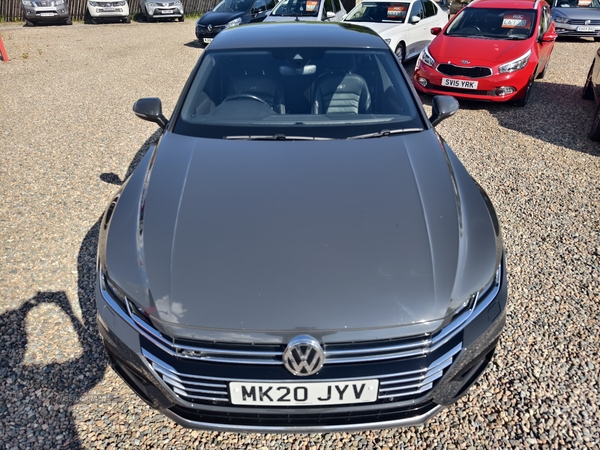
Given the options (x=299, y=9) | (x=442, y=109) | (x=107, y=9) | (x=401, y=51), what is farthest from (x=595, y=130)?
(x=107, y=9)

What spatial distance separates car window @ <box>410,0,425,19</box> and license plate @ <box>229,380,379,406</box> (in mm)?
9499

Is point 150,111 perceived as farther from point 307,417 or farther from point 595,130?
point 595,130

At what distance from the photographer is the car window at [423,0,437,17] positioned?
10562 millimetres

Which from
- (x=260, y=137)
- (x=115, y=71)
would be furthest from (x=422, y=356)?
(x=115, y=71)

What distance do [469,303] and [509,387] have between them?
0.91m

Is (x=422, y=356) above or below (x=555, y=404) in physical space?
above

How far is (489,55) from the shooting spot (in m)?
7.04

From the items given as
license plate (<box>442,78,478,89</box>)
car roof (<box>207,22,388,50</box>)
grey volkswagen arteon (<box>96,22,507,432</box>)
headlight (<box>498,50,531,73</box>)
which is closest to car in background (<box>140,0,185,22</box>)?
license plate (<box>442,78,478,89</box>)

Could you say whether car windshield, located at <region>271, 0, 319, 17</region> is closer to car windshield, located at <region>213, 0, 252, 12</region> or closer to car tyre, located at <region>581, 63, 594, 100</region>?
car windshield, located at <region>213, 0, 252, 12</region>

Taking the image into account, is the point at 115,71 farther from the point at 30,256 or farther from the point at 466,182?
the point at 466,182

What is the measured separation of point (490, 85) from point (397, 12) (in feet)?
12.0

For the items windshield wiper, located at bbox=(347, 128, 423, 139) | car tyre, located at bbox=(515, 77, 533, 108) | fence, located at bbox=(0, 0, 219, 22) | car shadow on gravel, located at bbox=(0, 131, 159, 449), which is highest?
windshield wiper, located at bbox=(347, 128, 423, 139)

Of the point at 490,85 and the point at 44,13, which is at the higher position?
the point at 490,85

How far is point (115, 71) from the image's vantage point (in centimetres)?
1002
